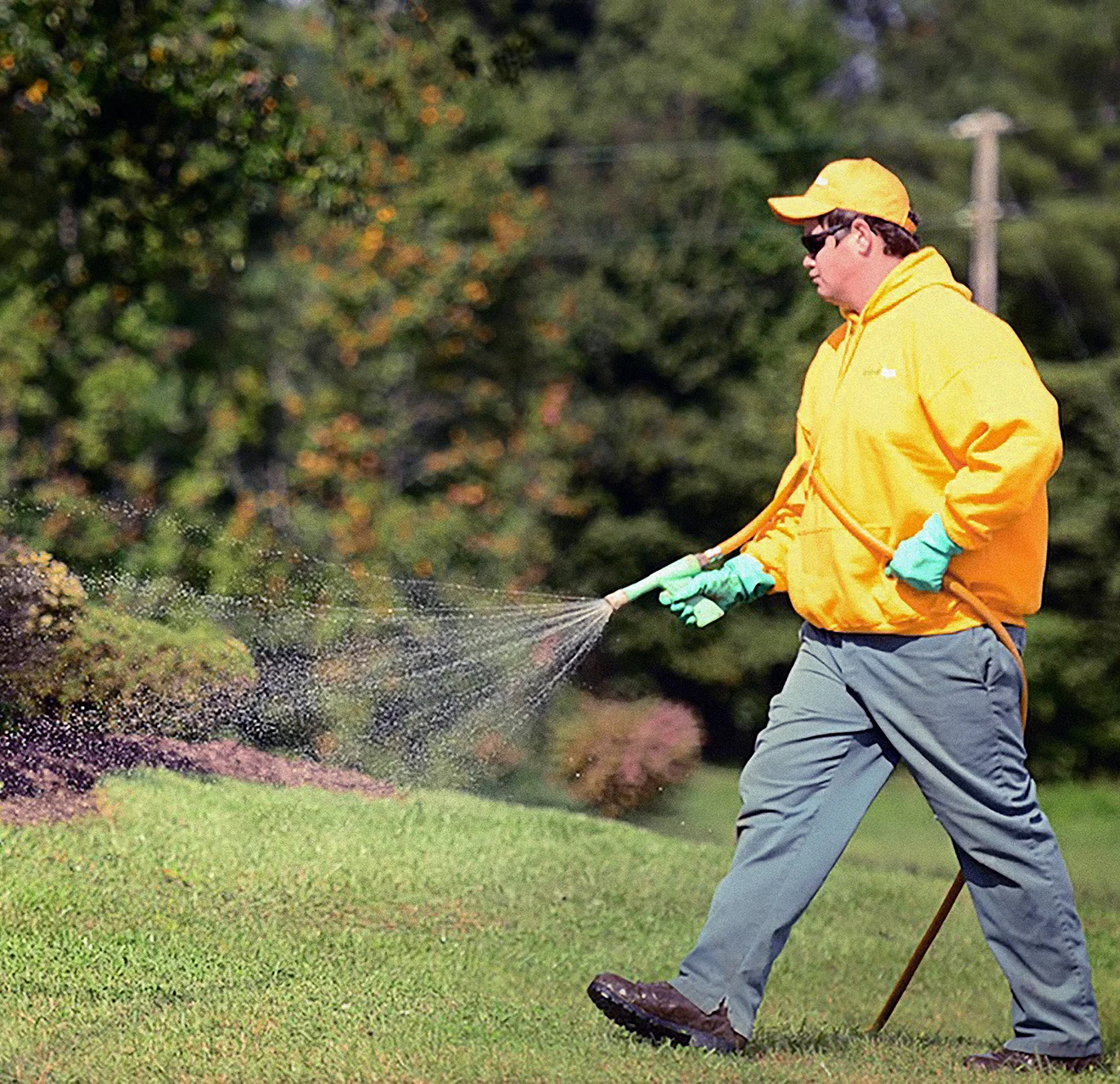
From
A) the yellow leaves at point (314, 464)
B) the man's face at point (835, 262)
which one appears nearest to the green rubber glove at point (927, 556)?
the man's face at point (835, 262)

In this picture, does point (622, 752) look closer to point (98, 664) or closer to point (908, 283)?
point (98, 664)

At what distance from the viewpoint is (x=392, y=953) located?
17.7 feet

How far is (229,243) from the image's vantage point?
14570 millimetres

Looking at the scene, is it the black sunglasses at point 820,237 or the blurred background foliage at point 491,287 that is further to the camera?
the blurred background foliage at point 491,287

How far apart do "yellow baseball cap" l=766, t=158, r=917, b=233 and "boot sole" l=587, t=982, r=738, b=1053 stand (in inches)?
71.0

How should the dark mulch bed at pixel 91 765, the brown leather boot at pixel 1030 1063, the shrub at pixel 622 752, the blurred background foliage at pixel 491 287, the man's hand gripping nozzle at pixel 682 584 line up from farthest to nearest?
the blurred background foliage at pixel 491 287 < the shrub at pixel 622 752 < the man's hand gripping nozzle at pixel 682 584 < the dark mulch bed at pixel 91 765 < the brown leather boot at pixel 1030 1063

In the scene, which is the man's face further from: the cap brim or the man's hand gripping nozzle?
the man's hand gripping nozzle

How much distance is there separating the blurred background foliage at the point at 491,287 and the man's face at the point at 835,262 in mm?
1629

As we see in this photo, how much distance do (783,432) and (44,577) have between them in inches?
507

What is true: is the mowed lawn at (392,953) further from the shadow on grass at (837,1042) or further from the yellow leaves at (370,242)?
the yellow leaves at (370,242)

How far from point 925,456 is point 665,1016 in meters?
1.36

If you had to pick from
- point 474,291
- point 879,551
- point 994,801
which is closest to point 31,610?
point 879,551

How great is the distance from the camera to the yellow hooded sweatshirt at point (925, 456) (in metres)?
4.46

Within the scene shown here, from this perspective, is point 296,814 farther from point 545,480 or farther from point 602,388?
point 602,388
